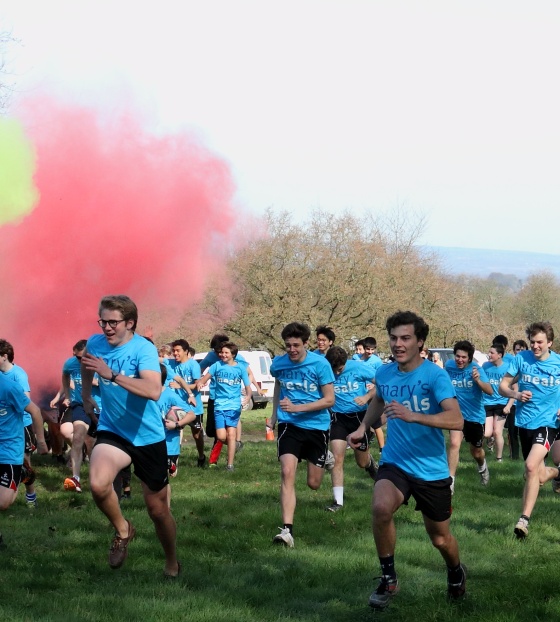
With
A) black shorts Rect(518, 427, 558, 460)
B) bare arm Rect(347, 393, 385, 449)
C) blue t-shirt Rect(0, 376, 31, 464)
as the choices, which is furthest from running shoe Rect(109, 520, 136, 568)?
black shorts Rect(518, 427, 558, 460)

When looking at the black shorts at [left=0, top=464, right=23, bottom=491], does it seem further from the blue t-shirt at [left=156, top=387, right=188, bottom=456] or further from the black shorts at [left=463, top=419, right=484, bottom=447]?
the black shorts at [left=463, top=419, right=484, bottom=447]

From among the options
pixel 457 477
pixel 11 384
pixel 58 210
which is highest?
pixel 58 210

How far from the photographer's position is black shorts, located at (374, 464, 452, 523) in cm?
607

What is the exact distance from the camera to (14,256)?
17.5 meters

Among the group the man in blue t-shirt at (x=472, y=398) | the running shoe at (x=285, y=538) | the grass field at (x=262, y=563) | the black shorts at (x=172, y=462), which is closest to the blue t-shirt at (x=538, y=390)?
the grass field at (x=262, y=563)

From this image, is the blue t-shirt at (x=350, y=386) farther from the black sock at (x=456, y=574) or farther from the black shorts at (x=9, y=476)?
the black sock at (x=456, y=574)

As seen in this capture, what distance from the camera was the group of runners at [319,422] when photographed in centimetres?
612

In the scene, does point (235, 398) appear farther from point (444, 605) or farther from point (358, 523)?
point (444, 605)

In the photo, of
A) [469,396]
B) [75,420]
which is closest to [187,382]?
[75,420]

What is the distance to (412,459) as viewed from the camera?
615cm

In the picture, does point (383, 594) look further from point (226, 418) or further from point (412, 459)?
point (226, 418)

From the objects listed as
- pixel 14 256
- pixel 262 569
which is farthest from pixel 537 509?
pixel 14 256

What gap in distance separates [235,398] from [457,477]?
365cm

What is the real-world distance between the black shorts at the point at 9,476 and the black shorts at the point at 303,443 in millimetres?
2455
